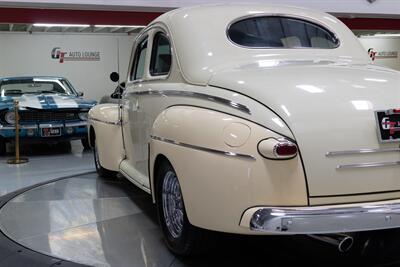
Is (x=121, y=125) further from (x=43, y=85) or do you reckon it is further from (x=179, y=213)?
(x=43, y=85)

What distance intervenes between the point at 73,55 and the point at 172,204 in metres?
15.8

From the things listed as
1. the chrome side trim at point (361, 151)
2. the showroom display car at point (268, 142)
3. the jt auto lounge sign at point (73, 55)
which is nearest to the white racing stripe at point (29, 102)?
the showroom display car at point (268, 142)

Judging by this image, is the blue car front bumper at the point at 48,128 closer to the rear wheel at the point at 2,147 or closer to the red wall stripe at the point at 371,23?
the rear wheel at the point at 2,147

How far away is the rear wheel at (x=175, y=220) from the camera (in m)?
3.21

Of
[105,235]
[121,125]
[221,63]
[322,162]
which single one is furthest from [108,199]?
[322,162]

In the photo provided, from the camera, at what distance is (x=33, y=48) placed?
17562mm

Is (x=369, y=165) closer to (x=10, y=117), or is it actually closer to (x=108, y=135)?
(x=108, y=135)

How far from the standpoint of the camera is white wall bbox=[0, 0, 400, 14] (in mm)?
8414

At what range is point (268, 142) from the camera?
2639mm

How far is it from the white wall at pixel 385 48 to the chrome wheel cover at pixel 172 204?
64.2 ft

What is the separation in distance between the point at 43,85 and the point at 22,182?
12.5ft

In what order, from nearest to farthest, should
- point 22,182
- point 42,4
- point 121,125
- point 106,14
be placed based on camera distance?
1. point 121,125
2. point 22,182
3. point 42,4
4. point 106,14

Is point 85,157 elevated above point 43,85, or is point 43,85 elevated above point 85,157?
point 43,85

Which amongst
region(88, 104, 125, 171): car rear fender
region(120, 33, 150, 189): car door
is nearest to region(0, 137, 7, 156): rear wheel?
region(88, 104, 125, 171): car rear fender
